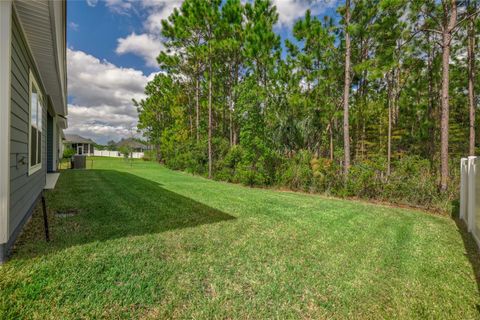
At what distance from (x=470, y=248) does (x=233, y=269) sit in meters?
3.57

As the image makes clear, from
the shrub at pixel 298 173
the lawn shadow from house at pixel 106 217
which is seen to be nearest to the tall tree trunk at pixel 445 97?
the shrub at pixel 298 173

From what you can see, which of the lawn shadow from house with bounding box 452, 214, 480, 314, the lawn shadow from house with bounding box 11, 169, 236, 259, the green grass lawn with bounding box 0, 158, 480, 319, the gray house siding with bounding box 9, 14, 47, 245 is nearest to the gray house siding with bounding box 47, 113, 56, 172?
the lawn shadow from house with bounding box 11, 169, 236, 259

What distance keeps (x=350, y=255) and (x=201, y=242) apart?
1870mm

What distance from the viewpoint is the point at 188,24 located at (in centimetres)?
1236

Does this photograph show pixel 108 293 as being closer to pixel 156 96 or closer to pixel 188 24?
pixel 188 24

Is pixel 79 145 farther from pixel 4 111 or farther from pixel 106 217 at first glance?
pixel 4 111

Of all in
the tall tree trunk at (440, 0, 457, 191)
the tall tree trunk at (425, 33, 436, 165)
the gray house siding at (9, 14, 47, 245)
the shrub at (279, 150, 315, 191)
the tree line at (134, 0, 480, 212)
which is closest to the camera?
the gray house siding at (9, 14, 47, 245)

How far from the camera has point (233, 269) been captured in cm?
251

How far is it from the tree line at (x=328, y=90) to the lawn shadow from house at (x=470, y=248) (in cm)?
201

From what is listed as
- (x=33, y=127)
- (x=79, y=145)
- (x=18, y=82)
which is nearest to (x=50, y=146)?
(x=33, y=127)

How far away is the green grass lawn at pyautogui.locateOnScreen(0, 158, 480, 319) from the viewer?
1915 millimetres

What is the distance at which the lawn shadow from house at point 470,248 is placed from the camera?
2806 mm

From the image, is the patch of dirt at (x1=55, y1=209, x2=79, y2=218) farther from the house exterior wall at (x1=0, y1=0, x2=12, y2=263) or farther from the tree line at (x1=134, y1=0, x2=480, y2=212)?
the tree line at (x1=134, y1=0, x2=480, y2=212)

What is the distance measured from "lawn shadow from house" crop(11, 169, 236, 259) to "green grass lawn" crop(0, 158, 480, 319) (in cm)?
3
